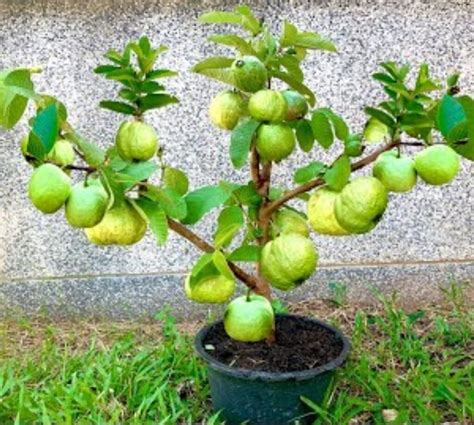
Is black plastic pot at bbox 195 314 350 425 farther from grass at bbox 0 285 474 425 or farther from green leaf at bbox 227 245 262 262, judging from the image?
green leaf at bbox 227 245 262 262

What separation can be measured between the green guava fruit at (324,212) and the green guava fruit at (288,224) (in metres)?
0.10

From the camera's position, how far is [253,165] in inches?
67.9

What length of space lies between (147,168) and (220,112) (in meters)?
0.27

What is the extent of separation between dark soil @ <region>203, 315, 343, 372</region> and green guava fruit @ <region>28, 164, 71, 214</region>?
721 mm

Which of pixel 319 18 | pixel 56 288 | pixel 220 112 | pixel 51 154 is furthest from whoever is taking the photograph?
pixel 56 288

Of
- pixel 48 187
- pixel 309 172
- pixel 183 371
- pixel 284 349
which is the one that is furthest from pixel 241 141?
pixel 183 371

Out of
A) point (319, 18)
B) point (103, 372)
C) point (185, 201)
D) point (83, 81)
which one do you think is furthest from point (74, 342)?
point (319, 18)

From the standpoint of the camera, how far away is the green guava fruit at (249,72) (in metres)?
1.45

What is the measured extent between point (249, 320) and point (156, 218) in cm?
35

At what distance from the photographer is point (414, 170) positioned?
1451mm

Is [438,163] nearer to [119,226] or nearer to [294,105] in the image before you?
[294,105]

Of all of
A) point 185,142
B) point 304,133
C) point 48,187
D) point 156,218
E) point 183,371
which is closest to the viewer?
point 48,187

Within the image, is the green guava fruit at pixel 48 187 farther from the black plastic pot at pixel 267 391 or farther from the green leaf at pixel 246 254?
the black plastic pot at pixel 267 391

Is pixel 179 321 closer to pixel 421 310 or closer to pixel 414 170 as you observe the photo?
pixel 421 310
